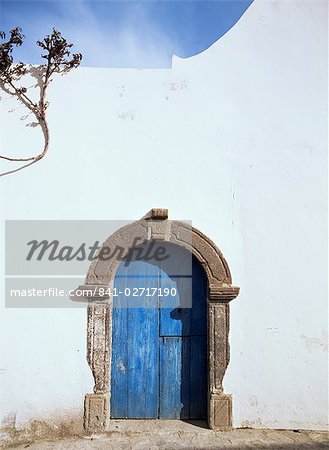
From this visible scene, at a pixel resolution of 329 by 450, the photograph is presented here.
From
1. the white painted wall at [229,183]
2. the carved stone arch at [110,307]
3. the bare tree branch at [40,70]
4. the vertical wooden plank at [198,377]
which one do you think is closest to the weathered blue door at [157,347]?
the vertical wooden plank at [198,377]

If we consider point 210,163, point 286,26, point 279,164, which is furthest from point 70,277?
point 286,26

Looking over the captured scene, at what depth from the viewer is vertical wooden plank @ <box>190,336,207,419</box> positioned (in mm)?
4043

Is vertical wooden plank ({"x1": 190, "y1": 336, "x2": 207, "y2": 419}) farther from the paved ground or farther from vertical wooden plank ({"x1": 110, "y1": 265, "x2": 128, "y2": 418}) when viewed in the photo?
vertical wooden plank ({"x1": 110, "y1": 265, "x2": 128, "y2": 418})

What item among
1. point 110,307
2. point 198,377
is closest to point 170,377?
point 198,377

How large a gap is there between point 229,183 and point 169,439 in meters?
2.57

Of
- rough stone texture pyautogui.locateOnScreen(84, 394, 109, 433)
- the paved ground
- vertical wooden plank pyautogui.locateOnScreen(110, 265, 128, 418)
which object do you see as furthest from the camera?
vertical wooden plank pyautogui.locateOnScreen(110, 265, 128, 418)

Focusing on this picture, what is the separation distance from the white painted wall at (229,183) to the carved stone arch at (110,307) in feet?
0.35

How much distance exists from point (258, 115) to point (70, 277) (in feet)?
8.61

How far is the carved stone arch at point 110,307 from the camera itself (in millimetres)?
3832

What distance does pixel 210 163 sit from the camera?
4.14 m

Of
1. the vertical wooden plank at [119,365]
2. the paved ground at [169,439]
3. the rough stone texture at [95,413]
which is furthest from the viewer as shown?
the vertical wooden plank at [119,365]

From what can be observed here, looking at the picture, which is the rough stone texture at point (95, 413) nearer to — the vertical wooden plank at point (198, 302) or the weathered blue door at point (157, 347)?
the weathered blue door at point (157, 347)

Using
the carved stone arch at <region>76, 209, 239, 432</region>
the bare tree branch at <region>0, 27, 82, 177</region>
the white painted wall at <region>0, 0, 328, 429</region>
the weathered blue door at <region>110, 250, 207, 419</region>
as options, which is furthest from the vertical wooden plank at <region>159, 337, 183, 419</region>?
the bare tree branch at <region>0, 27, 82, 177</region>

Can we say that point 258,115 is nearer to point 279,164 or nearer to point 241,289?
point 279,164
